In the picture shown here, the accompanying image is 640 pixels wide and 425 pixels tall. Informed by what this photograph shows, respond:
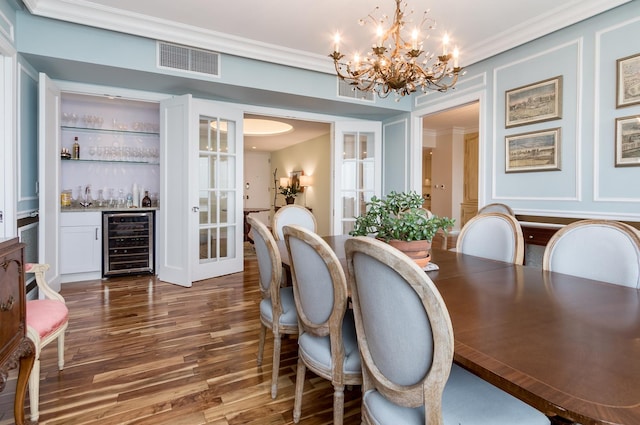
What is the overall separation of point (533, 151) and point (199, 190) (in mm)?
3590

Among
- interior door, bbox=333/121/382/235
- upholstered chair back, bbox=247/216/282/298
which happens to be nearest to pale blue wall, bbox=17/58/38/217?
upholstered chair back, bbox=247/216/282/298

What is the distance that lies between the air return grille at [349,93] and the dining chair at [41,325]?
11.7ft

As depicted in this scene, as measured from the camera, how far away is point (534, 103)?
129 inches

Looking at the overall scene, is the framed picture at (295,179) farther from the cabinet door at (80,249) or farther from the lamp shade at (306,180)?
the cabinet door at (80,249)

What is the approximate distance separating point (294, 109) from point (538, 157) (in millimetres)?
3050

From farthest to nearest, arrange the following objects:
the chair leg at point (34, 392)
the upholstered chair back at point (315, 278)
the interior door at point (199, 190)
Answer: the interior door at point (199, 190)
the chair leg at point (34, 392)
the upholstered chair back at point (315, 278)

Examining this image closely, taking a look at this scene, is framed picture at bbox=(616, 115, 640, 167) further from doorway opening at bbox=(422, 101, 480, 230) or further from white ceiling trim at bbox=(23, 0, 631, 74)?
doorway opening at bbox=(422, 101, 480, 230)

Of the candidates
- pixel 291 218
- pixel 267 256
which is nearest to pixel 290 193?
pixel 291 218

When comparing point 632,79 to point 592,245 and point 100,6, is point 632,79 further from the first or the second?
point 100,6

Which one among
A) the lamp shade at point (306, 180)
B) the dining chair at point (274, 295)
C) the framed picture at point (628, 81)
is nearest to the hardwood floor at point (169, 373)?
the dining chair at point (274, 295)

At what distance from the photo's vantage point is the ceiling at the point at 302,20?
9.42 ft

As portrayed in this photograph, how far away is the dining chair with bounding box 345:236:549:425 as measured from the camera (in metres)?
0.79

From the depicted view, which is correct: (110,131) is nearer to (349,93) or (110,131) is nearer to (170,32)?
(170,32)

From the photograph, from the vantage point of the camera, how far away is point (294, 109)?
4.80 meters
